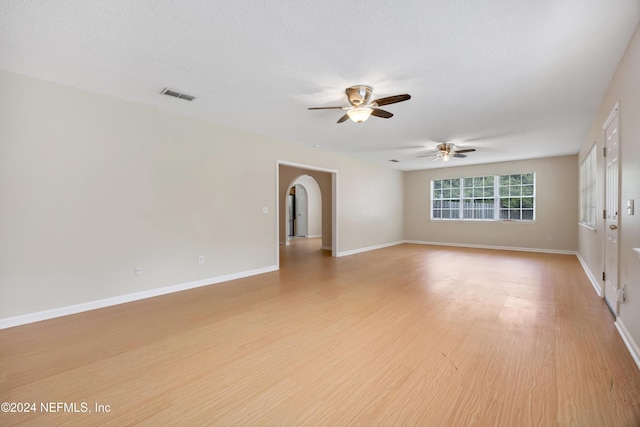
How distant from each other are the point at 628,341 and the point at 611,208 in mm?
1445

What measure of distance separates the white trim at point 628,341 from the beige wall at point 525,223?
18.9ft

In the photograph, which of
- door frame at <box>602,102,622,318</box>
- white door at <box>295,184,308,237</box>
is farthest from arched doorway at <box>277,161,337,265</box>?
door frame at <box>602,102,622,318</box>

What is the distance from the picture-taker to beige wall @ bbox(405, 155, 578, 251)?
24.2 ft

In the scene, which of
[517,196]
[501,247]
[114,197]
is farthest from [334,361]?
[517,196]

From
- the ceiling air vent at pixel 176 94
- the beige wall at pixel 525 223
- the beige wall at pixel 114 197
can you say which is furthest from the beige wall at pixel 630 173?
the beige wall at pixel 525 223

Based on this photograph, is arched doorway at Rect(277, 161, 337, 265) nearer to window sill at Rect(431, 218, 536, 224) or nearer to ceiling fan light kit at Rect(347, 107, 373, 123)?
ceiling fan light kit at Rect(347, 107, 373, 123)

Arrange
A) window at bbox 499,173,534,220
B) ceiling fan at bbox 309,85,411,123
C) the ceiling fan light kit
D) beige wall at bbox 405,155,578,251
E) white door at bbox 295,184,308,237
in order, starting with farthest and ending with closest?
white door at bbox 295,184,308,237 → window at bbox 499,173,534,220 → beige wall at bbox 405,155,578,251 → the ceiling fan light kit → ceiling fan at bbox 309,85,411,123

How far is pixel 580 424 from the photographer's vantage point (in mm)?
1521

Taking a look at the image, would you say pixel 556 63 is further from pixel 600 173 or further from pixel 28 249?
pixel 28 249

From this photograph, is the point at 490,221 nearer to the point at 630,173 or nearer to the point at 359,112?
the point at 630,173

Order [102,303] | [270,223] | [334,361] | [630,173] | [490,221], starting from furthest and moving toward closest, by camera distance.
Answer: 1. [490,221]
2. [270,223]
3. [102,303]
4. [630,173]
5. [334,361]

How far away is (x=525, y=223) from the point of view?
26.1 ft

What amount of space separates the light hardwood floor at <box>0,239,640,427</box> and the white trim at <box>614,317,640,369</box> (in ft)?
0.19

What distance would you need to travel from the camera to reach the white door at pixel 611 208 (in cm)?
286
